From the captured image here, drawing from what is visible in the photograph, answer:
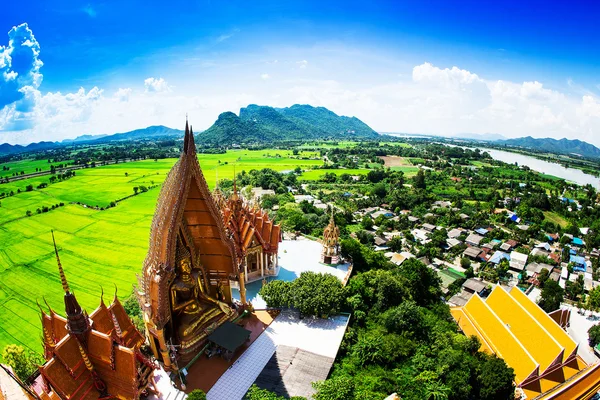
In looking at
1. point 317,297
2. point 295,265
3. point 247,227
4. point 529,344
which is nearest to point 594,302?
point 529,344

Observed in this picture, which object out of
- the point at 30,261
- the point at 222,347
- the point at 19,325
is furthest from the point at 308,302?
the point at 30,261

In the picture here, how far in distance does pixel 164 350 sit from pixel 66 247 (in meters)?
33.8

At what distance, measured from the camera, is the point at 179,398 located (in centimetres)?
1526

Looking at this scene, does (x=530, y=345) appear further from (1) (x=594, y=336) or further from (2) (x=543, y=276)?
(2) (x=543, y=276)

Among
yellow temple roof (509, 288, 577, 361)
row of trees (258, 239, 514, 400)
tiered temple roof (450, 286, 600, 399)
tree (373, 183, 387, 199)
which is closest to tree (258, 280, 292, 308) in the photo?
row of trees (258, 239, 514, 400)

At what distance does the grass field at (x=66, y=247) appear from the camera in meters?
28.4

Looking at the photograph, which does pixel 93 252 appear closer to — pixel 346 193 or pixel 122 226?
pixel 122 226

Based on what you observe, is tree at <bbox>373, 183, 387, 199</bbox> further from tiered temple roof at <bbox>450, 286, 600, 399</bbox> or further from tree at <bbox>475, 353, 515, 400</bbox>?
tree at <bbox>475, 353, 515, 400</bbox>

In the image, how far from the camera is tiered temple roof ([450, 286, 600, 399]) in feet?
67.4

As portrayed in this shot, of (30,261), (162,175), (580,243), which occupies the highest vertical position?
(162,175)

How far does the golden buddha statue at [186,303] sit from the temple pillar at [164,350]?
1045 millimetres

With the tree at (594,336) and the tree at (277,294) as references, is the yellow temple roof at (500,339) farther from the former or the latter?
the tree at (277,294)

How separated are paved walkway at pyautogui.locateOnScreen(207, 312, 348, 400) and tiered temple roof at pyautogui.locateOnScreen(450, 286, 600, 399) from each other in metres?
11.7

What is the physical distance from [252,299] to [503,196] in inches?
3247
